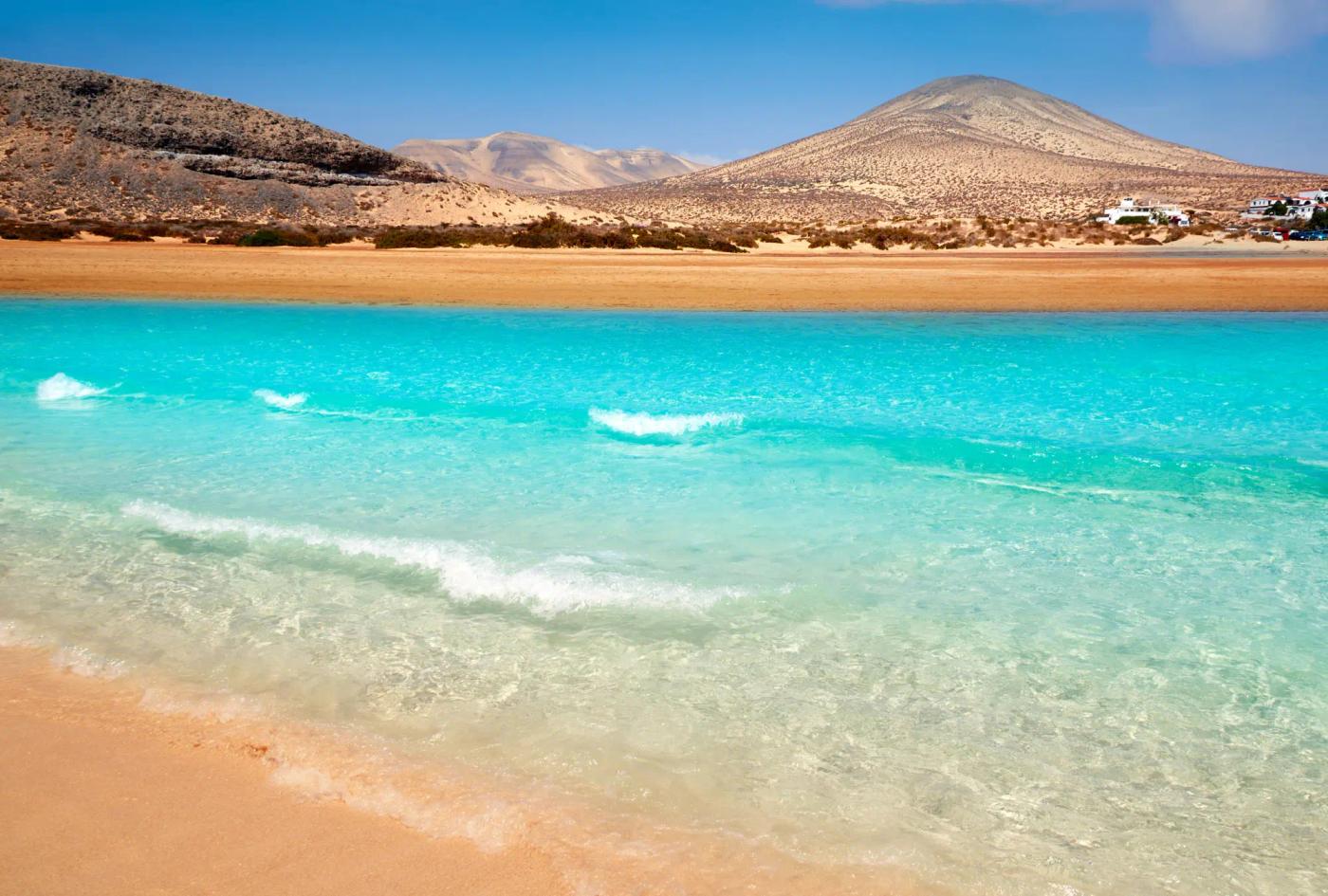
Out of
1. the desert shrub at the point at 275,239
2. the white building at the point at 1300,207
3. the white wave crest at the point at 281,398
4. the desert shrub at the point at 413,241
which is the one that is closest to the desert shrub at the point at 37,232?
the desert shrub at the point at 275,239

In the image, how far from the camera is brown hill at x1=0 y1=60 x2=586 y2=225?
50344 mm

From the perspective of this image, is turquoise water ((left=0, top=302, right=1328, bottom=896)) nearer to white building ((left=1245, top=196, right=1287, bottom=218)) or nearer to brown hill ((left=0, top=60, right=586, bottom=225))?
brown hill ((left=0, top=60, right=586, bottom=225))

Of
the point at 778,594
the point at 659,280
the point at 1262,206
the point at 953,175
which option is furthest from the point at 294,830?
the point at 953,175

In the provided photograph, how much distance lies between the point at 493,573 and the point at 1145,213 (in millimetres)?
Answer: 69077

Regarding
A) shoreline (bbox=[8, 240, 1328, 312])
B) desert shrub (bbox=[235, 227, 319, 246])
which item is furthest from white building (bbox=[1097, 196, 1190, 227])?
desert shrub (bbox=[235, 227, 319, 246])

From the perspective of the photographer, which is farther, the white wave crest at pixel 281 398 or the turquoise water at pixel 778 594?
the white wave crest at pixel 281 398

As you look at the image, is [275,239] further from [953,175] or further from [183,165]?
[953,175]

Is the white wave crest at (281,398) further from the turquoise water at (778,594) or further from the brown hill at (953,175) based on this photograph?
the brown hill at (953,175)

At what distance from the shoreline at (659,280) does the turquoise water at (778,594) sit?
10.6 metres

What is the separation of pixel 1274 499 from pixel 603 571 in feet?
19.9

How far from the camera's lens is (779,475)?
8.82 meters

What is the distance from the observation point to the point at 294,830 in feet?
11.4

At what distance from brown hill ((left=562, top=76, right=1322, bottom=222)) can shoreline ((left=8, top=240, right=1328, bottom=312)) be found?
43.4 meters

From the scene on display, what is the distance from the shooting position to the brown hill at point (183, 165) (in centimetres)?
5034
